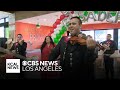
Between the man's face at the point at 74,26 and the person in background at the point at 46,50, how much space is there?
1.38 ft

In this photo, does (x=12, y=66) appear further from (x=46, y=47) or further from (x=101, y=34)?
(x=101, y=34)

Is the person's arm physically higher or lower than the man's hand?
lower

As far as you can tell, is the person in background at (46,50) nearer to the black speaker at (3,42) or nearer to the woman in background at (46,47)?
the woman in background at (46,47)

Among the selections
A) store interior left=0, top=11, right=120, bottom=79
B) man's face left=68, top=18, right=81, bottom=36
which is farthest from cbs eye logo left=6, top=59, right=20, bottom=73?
man's face left=68, top=18, right=81, bottom=36

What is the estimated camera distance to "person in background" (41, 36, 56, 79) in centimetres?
472

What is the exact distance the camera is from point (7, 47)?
4.75m

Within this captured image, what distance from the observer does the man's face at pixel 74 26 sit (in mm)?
4703

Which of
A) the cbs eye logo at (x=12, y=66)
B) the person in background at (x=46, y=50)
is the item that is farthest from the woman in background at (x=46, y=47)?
the cbs eye logo at (x=12, y=66)

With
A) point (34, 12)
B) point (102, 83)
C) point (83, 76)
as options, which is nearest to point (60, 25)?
point (34, 12)

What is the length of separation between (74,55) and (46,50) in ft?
1.76

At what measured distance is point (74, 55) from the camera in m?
4.74

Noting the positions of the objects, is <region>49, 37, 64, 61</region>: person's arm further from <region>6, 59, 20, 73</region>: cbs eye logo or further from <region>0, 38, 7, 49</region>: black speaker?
<region>0, 38, 7, 49</region>: black speaker

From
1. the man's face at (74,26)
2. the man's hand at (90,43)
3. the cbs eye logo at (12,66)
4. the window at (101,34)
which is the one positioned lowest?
the cbs eye logo at (12,66)
